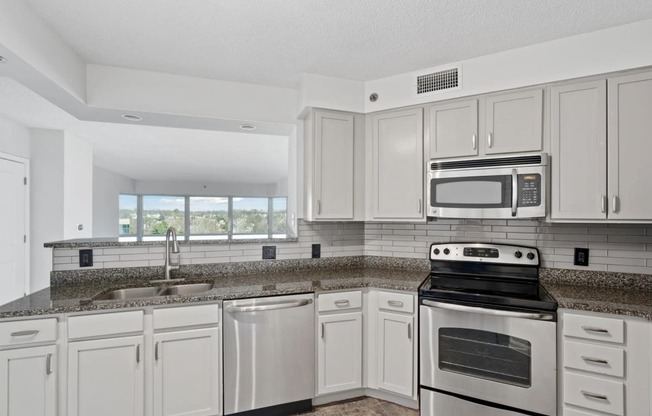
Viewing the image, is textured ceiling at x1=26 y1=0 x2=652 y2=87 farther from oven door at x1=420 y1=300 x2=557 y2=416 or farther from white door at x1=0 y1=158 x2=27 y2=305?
white door at x1=0 y1=158 x2=27 y2=305

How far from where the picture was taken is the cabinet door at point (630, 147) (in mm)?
1885

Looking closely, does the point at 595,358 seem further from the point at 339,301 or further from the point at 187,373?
the point at 187,373

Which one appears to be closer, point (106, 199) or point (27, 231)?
point (27, 231)

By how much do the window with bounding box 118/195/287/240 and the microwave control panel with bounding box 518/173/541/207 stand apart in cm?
710

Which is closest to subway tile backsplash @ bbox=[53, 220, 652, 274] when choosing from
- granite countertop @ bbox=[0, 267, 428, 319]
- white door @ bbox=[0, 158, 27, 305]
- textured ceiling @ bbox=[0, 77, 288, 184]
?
granite countertop @ bbox=[0, 267, 428, 319]

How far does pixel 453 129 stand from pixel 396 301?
1293 millimetres

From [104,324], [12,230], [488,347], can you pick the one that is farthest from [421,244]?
[12,230]

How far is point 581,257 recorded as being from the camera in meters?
2.28

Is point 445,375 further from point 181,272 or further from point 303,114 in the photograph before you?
point 303,114

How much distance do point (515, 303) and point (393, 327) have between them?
790mm

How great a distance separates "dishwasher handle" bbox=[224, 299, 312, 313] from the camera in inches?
81.4

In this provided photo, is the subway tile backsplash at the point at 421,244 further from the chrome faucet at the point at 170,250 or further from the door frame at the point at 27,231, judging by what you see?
the door frame at the point at 27,231

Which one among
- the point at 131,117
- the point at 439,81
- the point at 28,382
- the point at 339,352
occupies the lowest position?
the point at 339,352

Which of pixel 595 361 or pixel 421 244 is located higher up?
pixel 421 244
